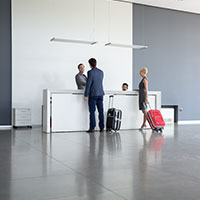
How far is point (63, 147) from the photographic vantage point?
15.2ft

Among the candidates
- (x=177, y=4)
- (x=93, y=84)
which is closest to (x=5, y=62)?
(x=93, y=84)

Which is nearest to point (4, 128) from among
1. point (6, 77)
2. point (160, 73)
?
point (6, 77)

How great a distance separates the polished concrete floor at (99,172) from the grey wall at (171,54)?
19.5 feet

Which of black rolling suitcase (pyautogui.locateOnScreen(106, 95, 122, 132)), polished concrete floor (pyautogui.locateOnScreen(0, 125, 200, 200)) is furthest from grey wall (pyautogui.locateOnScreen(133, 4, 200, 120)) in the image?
polished concrete floor (pyautogui.locateOnScreen(0, 125, 200, 200))

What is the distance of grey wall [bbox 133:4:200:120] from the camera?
33.6ft

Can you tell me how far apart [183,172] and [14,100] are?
20.8 feet

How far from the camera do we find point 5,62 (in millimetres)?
8414

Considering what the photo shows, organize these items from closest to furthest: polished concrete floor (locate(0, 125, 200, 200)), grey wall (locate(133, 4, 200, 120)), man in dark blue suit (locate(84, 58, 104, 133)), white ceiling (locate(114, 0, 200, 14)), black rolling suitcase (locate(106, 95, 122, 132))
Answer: polished concrete floor (locate(0, 125, 200, 200)), man in dark blue suit (locate(84, 58, 104, 133)), black rolling suitcase (locate(106, 95, 122, 132)), white ceiling (locate(114, 0, 200, 14)), grey wall (locate(133, 4, 200, 120))

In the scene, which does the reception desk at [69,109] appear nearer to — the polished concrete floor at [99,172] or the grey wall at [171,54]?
the polished concrete floor at [99,172]

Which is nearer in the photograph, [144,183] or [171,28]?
[144,183]

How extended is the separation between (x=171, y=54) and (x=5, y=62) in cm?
552

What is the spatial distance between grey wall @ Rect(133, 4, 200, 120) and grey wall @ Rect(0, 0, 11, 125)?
4.00 metres

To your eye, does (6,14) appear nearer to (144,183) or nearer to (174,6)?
(174,6)

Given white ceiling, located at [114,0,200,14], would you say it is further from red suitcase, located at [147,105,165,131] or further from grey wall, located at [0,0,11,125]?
red suitcase, located at [147,105,165,131]
